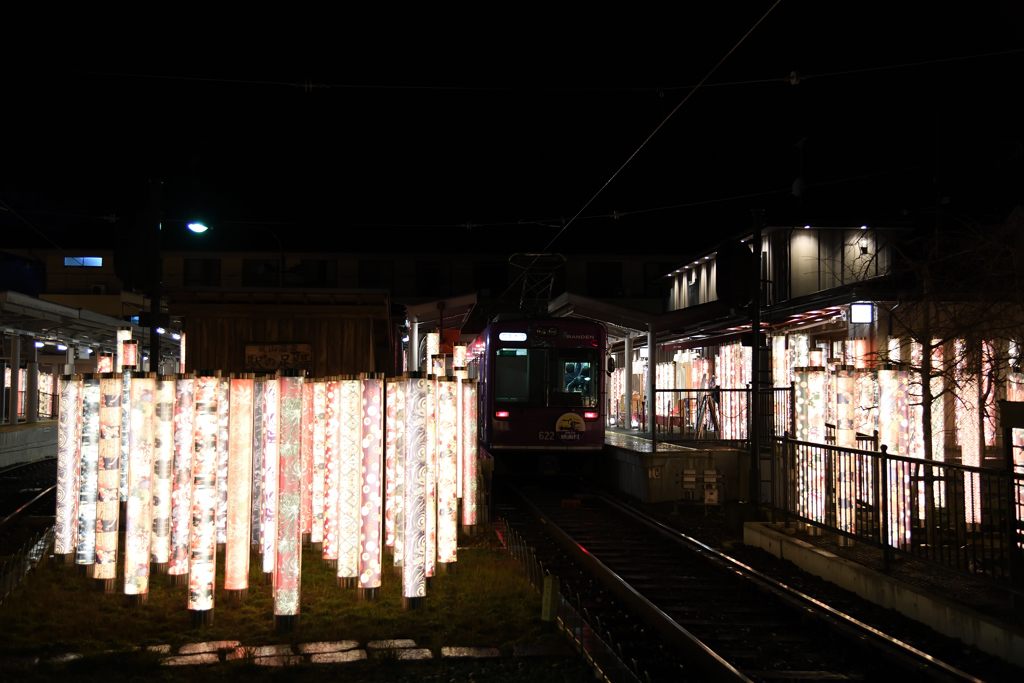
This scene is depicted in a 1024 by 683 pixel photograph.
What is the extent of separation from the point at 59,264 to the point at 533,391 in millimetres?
36340

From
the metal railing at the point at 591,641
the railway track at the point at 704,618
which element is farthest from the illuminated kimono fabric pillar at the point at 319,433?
the railway track at the point at 704,618

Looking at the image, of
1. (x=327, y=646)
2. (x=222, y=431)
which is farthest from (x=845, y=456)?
(x=222, y=431)

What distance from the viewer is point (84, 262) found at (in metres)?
44.1

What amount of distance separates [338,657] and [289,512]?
0.98m

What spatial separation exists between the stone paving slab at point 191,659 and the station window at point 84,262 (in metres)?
43.0

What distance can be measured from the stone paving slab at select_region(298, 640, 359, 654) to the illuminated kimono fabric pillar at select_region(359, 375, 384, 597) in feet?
1.84

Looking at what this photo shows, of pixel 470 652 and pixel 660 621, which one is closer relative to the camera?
pixel 470 652

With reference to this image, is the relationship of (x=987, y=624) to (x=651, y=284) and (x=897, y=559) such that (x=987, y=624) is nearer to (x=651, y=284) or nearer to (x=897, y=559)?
(x=897, y=559)

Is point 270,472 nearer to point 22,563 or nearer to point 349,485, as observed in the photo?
point 349,485

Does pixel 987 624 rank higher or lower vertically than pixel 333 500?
lower

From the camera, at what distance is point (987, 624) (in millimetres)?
5949

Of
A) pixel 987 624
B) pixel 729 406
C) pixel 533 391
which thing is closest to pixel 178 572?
pixel 987 624

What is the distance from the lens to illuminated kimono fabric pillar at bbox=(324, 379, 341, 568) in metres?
6.48

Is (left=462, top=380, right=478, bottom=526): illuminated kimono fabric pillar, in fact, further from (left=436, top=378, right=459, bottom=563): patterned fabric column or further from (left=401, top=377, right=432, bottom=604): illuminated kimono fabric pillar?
(left=401, top=377, right=432, bottom=604): illuminated kimono fabric pillar
